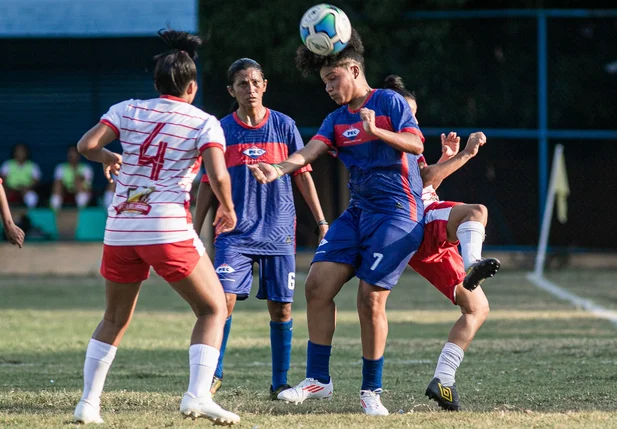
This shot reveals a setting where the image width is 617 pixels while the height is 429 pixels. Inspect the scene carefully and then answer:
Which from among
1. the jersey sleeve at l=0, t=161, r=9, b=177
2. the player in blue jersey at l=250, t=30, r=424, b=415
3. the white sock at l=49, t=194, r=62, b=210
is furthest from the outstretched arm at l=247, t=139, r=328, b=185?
the jersey sleeve at l=0, t=161, r=9, b=177

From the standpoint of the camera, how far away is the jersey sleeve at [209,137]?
17.7 ft

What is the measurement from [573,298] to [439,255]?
822 cm

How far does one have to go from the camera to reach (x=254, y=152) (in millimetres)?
7223

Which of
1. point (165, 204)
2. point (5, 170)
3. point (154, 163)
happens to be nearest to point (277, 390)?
point (165, 204)

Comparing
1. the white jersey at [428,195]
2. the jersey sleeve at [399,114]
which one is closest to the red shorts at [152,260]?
the jersey sleeve at [399,114]

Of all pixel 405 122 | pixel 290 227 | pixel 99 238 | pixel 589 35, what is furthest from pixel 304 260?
pixel 405 122

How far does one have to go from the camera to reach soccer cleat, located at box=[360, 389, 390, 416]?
598 cm

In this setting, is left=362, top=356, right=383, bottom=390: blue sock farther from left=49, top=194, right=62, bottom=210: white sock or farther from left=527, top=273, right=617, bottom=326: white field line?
left=49, top=194, right=62, bottom=210: white sock

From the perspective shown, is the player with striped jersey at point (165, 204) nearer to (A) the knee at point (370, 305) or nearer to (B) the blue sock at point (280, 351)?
(A) the knee at point (370, 305)

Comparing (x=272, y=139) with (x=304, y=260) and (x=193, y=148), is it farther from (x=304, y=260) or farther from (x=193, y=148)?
(x=304, y=260)

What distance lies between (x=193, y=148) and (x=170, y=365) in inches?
137

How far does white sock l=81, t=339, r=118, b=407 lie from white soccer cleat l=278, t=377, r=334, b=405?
47.7 inches

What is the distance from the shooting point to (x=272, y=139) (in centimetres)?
729

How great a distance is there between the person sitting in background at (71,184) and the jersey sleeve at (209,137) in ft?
48.4
